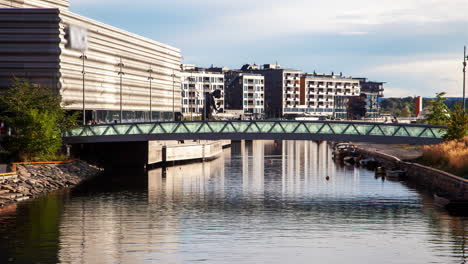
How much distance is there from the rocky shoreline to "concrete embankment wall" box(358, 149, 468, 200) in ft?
161

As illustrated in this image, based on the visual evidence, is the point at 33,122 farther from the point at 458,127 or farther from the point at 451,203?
the point at 458,127

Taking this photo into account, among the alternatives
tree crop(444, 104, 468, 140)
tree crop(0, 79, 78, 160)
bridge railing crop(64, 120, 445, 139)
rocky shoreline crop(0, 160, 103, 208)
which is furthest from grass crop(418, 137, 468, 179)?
tree crop(0, 79, 78, 160)

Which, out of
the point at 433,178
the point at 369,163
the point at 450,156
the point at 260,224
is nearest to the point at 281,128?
the point at 433,178

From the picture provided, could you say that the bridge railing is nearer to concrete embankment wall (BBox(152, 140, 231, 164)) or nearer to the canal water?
the canal water

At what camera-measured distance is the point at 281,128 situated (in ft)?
381

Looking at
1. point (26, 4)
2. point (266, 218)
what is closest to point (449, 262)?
point (266, 218)

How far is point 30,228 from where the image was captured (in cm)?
6456

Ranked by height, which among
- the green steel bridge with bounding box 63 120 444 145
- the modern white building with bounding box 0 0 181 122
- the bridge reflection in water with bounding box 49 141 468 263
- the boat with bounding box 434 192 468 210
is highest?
the modern white building with bounding box 0 0 181 122

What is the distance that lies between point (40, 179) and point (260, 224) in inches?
1517

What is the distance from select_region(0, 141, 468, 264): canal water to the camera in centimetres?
5428

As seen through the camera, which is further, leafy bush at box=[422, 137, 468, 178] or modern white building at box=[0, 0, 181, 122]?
modern white building at box=[0, 0, 181, 122]

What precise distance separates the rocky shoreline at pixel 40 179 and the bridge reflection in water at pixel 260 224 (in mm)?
6058

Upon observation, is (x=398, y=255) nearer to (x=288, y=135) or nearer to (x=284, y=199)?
(x=284, y=199)

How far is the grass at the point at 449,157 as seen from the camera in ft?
299
